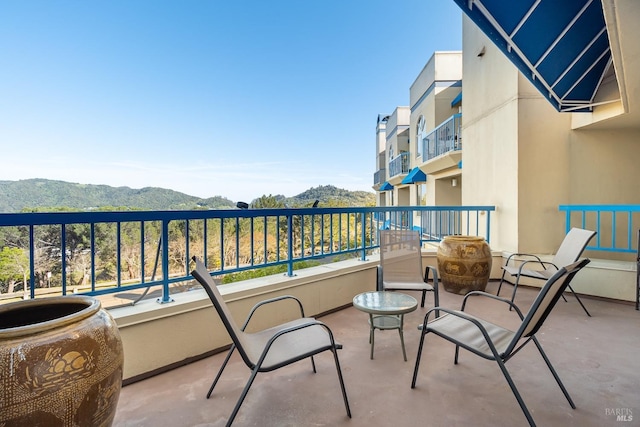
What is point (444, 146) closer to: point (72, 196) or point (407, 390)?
point (407, 390)

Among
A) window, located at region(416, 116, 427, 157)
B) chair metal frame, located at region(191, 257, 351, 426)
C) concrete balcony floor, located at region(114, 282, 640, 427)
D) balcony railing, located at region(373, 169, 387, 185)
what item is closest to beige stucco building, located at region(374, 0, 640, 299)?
concrete balcony floor, located at region(114, 282, 640, 427)

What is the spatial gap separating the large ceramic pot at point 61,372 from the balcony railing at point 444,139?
1004 centimetres

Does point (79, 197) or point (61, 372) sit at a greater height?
point (79, 197)

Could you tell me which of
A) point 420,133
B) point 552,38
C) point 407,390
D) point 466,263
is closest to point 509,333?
point 407,390

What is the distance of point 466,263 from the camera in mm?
4227

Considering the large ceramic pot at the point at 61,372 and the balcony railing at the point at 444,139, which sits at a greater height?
the balcony railing at the point at 444,139

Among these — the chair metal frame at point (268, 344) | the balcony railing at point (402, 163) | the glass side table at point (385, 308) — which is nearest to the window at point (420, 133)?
the balcony railing at point (402, 163)

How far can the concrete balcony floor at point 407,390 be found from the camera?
1.86 m

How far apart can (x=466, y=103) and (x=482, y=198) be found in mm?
2310

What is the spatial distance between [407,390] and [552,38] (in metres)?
4.31

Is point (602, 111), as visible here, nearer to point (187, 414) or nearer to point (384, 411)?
point (384, 411)

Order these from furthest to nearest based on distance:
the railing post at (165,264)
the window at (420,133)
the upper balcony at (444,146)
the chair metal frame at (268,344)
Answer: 1. the window at (420,133)
2. the upper balcony at (444,146)
3. the railing post at (165,264)
4. the chair metal frame at (268,344)

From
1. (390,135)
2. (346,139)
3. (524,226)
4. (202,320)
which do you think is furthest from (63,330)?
(346,139)

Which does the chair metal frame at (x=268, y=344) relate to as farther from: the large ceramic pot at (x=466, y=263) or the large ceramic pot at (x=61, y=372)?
the large ceramic pot at (x=466, y=263)
